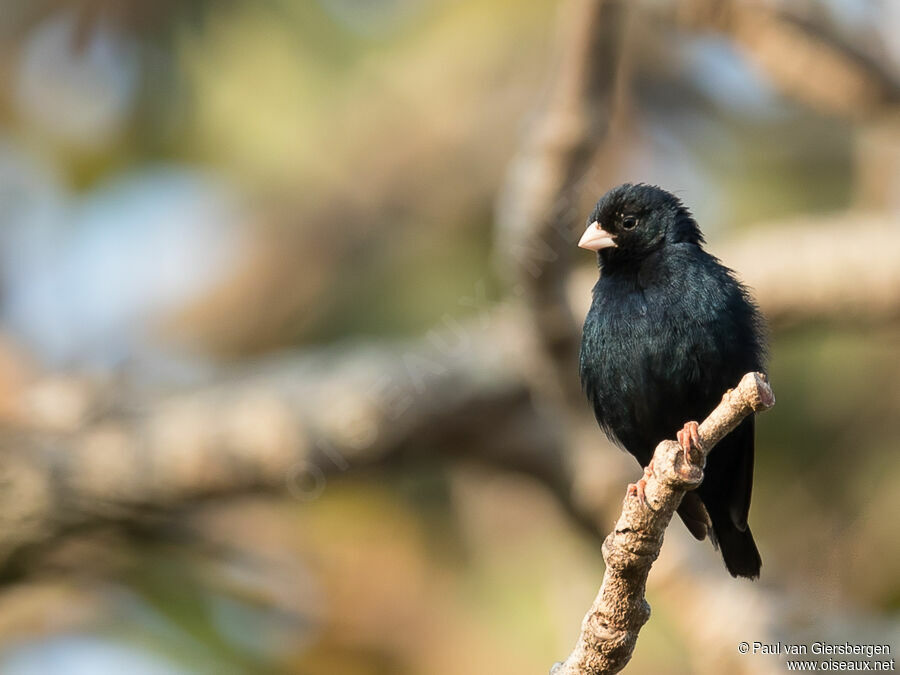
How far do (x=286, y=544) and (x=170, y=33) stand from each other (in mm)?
5076

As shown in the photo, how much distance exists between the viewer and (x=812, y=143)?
12.2 metres

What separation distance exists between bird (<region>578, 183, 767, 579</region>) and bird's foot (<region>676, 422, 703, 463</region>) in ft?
2.29

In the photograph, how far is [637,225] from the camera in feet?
14.7

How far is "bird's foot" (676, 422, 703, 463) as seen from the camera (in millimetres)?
3281

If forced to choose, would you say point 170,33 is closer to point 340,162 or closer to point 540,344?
point 340,162

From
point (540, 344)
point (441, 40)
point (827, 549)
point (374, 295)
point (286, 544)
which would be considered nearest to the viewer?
point (540, 344)

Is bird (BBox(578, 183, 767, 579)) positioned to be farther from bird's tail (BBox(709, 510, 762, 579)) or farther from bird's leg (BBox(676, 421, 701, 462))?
bird's leg (BBox(676, 421, 701, 462))

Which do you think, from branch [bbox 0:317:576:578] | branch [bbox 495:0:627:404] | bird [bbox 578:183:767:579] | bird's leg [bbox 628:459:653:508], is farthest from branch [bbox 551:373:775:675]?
branch [bbox 0:317:576:578]

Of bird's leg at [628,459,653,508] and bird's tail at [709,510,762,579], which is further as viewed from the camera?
bird's tail at [709,510,762,579]

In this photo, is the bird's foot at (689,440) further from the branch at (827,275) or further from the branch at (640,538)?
the branch at (827,275)

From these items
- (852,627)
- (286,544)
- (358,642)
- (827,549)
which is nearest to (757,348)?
(852,627)

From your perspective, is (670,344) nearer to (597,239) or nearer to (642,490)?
(597,239)

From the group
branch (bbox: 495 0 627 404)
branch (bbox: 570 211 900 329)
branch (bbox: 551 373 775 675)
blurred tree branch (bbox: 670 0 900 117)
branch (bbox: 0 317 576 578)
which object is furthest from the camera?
branch (bbox: 0 317 576 578)

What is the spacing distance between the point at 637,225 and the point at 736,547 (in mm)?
1205
